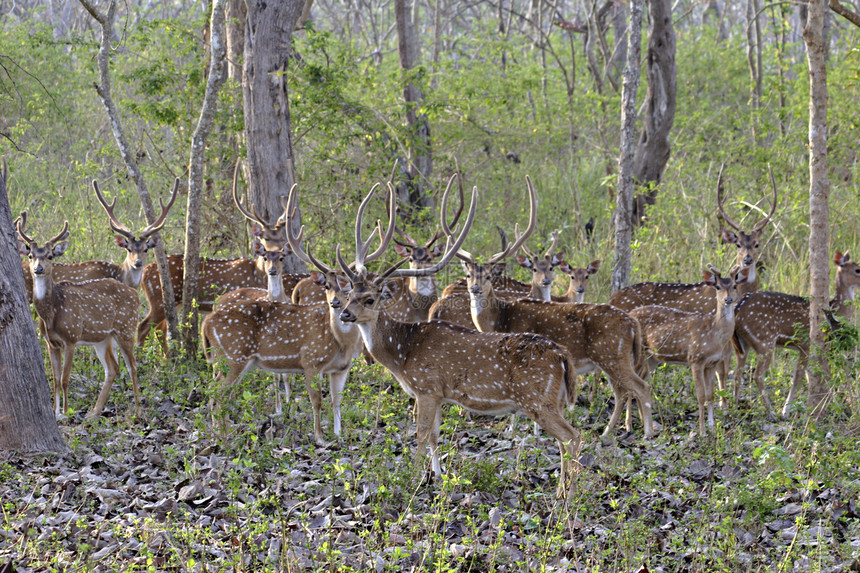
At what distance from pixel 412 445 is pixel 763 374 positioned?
374 centimetres

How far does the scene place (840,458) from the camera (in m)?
6.37

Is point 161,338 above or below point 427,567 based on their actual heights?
above

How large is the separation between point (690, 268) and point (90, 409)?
8.33 metres

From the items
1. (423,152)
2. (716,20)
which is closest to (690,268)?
(423,152)

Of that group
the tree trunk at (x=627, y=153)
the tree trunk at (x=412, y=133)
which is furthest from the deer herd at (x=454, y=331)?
the tree trunk at (x=412, y=133)

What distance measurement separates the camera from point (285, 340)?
8.20 m

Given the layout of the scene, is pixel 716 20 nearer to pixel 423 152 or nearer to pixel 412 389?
pixel 423 152

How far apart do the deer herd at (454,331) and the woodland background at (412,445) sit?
38 cm

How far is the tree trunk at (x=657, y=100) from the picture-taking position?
1419 centimetres

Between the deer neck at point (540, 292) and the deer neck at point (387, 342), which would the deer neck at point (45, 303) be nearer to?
the deer neck at point (387, 342)

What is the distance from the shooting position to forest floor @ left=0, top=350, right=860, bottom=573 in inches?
201

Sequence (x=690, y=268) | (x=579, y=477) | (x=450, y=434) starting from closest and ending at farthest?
1. (x=579, y=477)
2. (x=450, y=434)
3. (x=690, y=268)

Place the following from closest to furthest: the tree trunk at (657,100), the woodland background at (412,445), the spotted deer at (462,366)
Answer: the woodland background at (412,445) < the spotted deer at (462,366) < the tree trunk at (657,100)

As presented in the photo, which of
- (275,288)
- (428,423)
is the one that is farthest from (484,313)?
(275,288)
